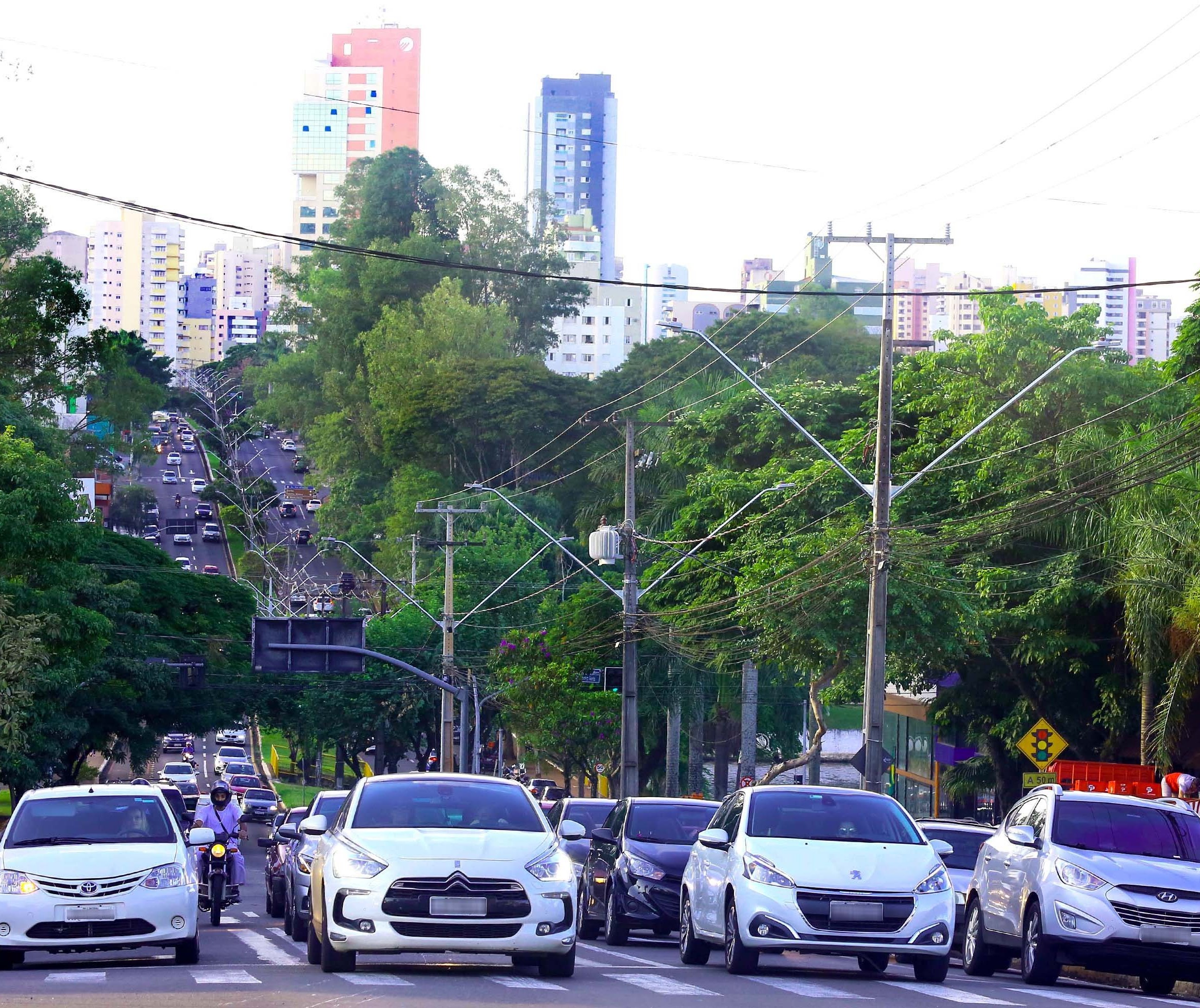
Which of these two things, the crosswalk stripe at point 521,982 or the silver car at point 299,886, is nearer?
the crosswalk stripe at point 521,982

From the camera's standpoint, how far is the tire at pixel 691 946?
1606cm

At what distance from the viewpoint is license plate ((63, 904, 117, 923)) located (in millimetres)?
14477

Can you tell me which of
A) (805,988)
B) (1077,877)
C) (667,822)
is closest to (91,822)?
(805,988)

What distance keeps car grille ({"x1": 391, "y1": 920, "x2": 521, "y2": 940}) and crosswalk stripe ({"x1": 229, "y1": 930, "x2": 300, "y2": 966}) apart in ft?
8.34

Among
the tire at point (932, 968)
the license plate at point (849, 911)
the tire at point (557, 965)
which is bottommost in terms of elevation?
the tire at point (932, 968)

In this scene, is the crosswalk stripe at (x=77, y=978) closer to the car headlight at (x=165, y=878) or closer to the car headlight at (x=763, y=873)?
the car headlight at (x=165, y=878)

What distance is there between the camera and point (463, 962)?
49.0ft

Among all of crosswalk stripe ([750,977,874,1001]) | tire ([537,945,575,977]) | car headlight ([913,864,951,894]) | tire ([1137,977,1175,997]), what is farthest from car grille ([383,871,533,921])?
tire ([1137,977,1175,997])

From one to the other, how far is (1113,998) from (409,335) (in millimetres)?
73459

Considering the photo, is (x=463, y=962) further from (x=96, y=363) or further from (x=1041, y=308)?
(x=96, y=363)

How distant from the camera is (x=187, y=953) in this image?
1509 cm

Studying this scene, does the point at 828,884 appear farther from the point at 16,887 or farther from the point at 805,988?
the point at 16,887

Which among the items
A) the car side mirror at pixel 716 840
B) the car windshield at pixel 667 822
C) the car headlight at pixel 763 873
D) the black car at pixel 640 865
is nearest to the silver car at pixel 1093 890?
the car headlight at pixel 763 873

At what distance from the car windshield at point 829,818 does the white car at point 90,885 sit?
4.68 m
